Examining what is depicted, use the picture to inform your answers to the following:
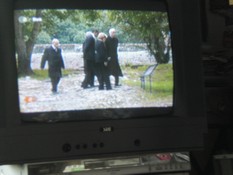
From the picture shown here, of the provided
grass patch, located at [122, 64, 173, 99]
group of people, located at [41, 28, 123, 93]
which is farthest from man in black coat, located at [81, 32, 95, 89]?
grass patch, located at [122, 64, 173, 99]

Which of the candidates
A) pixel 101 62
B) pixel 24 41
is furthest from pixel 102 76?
pixel 24 41

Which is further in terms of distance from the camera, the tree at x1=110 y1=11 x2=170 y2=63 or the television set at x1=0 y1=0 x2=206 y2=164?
the tree at x1=110 y1=11 x2=170 y2=63

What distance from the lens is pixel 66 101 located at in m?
1.30

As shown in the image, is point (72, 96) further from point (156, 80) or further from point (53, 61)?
point (156, 80)

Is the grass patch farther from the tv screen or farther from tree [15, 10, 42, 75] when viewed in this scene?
tree [15, 10, 42, 75]

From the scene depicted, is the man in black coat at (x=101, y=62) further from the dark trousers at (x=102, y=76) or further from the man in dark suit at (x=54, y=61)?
the man in dark suit at (x=54, y=61)

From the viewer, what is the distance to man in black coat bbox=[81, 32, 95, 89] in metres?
1.31

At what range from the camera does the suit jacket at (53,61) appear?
4.21 ft

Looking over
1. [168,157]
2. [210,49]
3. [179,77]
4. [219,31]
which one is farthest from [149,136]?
[219,31]

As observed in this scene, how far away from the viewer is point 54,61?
1.29 metres

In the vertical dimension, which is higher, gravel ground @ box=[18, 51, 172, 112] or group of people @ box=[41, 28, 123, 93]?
group of people @ box=[41, 28, 123, 93]

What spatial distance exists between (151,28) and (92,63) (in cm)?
24

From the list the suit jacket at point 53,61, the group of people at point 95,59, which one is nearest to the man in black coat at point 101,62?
Answer: the group of people at point 95,59

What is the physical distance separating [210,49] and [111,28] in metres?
0.78
